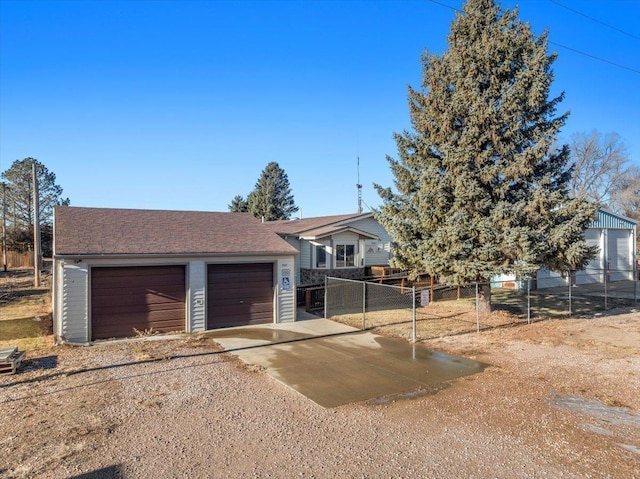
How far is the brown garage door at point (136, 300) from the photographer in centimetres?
1150

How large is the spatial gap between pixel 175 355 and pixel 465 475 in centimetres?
725

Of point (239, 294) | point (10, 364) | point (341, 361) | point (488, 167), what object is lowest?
point (341, 361)

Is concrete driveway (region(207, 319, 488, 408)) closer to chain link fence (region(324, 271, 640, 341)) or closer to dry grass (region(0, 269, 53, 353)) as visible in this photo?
chain link fence (region(324, 271, 640, 341))

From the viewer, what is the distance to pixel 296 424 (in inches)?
240

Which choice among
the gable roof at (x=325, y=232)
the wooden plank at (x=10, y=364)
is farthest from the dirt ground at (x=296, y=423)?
the gable roof at (x=325, y=232)

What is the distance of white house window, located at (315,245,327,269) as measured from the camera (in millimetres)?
20359

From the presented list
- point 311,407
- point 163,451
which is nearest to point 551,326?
point 311,407

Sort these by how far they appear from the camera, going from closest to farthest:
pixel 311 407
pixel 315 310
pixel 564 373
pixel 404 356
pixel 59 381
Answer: pixel 311 407 < pixel 59 381 < pixel 564 373 < pixel 404 356 < pixel 315 310

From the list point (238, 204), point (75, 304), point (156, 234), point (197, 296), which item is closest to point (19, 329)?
point (75, 304)

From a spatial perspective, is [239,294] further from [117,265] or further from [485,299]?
[485,299]

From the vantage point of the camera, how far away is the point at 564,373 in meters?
8.47

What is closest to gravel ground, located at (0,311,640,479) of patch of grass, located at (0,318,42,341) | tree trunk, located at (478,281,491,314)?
patch of grass, located at (0,318,42,341)

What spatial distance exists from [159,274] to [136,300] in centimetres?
96

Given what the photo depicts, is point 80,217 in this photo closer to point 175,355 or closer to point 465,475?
point 175,355
